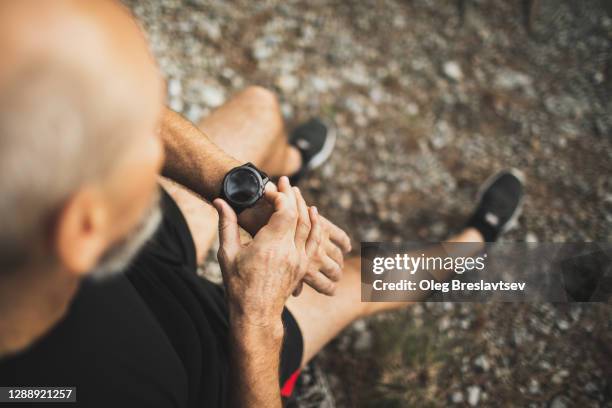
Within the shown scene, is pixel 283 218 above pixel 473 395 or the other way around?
above

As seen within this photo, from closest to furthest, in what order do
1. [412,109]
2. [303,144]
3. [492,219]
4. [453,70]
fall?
1. [492,219]
2. [303,144]
3. [412,109]
4. [453,70]

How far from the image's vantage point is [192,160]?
2.45 meters

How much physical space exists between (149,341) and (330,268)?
100 cm

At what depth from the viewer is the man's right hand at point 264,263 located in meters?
1.97

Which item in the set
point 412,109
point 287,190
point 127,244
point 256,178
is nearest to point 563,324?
point 412,109

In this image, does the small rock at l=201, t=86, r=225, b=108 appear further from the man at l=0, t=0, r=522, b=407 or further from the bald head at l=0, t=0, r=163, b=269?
the bald head at l=0, t=0, r=163, b=269

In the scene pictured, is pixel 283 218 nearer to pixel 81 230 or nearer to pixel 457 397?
pixel 81 230

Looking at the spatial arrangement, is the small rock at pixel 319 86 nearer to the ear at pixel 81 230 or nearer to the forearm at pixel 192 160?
the forearm at pixel 192 160

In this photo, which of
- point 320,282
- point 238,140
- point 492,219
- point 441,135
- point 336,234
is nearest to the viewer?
point 320,282

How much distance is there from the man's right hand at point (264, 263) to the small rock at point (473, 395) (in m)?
2.12

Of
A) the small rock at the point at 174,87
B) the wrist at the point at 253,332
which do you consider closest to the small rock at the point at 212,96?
the small rock at the point at 174,87

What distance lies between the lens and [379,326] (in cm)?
361

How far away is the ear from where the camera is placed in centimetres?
114

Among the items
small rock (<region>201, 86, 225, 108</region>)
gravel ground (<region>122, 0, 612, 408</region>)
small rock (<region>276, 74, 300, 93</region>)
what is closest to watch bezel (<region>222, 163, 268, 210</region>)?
gravel ground (<region>122, 0, 612, 408</region>)
